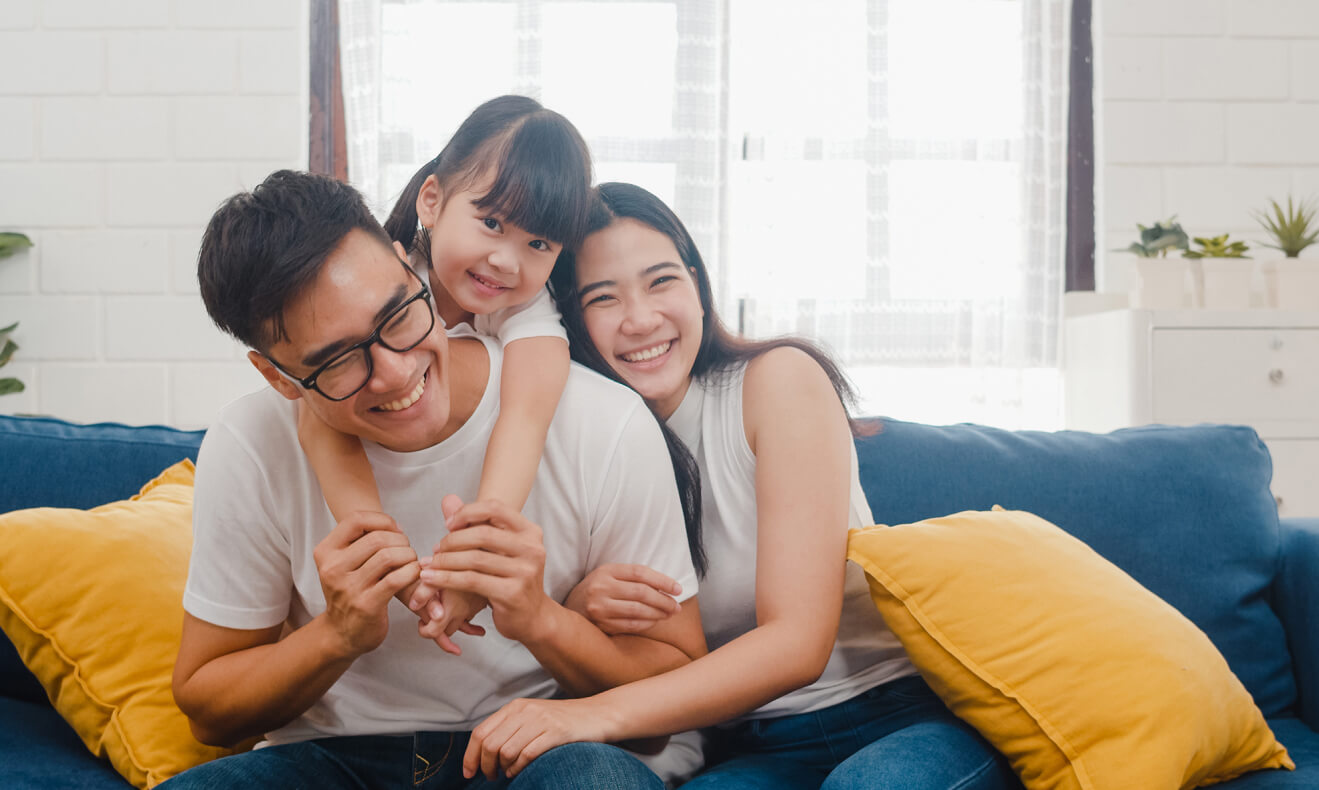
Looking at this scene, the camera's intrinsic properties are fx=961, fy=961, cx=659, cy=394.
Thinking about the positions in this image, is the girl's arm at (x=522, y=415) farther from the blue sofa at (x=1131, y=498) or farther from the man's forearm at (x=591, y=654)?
the blue sofa at (x=1131, y=498)

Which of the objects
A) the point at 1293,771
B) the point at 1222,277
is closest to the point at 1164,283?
the point at 1222,277

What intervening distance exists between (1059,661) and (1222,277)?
1732 millimetres

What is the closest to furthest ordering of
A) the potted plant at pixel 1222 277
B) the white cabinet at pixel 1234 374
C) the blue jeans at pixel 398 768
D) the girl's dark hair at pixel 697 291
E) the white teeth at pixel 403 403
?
1. the blue jeans at pixel 398 768
2. the white teeth at pixel 403 403
3. the girl's dark hair at pixel 697 291
4. the white cabinet at pixel 1234 374
5. the potted plant at pixel 1222 277

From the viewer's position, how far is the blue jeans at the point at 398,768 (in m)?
0.94

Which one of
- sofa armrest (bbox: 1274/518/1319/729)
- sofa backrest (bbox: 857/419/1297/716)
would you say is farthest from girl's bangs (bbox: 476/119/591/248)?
sofa armrest (bbox: 1274/518/1319/729)

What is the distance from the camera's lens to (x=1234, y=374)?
233cm

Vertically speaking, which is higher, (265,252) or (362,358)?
(265,252)

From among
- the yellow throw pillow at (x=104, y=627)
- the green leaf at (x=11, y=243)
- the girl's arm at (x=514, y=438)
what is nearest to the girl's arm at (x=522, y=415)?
the girl's arm at (x=514, y=438)

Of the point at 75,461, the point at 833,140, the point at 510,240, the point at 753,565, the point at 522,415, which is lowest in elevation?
the point at 753,565

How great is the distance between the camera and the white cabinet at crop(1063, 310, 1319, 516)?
2328 mm

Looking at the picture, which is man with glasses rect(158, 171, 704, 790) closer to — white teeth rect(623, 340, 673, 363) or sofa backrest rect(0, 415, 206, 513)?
white teeth rect(623, 340, 673, 363)

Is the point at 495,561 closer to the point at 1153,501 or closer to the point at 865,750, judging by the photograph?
the point at 865,750

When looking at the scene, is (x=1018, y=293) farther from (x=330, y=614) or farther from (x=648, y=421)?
(x=330, y=614)

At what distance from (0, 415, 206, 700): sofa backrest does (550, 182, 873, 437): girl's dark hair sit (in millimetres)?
782
